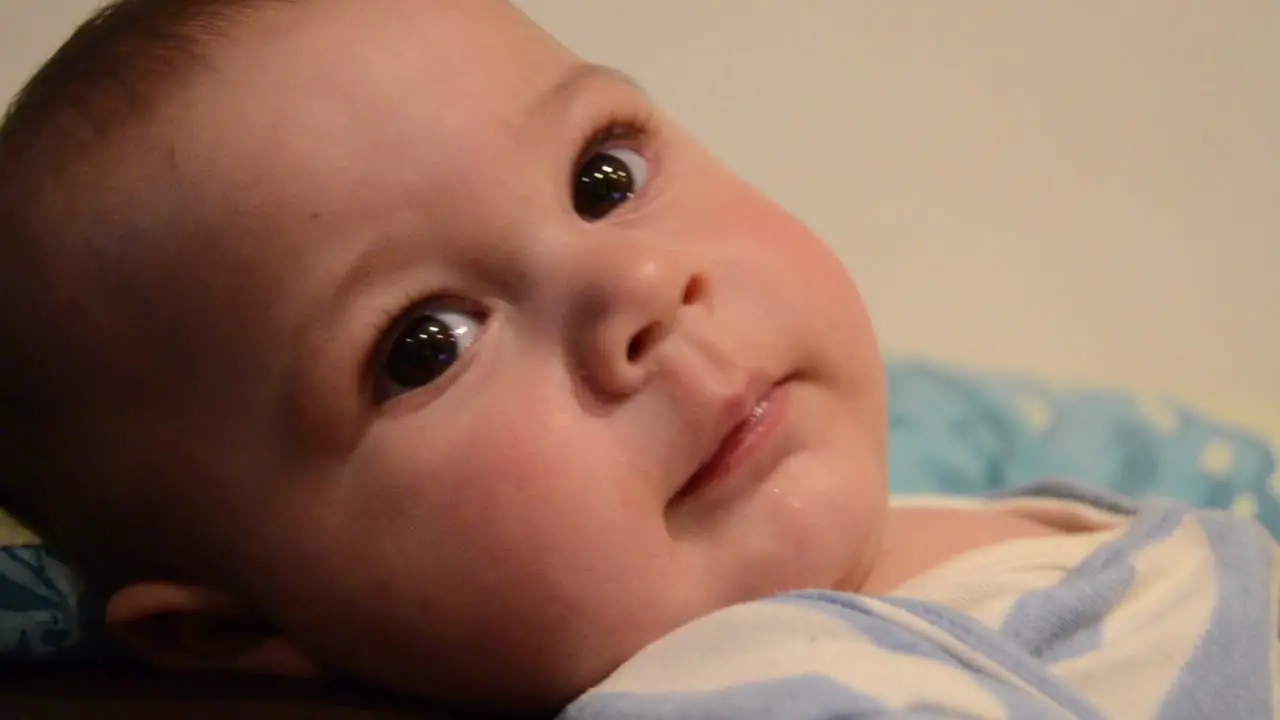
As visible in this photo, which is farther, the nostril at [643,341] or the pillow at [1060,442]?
the pillow at [1060,442]

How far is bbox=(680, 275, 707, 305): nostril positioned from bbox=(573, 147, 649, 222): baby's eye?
66 mm

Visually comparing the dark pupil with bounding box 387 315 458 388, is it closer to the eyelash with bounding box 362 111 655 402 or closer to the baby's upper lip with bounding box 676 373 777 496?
the eyelash with bounding box 362 111 655 402

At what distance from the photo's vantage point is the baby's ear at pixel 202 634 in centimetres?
66

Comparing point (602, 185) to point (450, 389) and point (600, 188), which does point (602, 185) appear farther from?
point (450, 389)

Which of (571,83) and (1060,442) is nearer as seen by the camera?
(571,83)

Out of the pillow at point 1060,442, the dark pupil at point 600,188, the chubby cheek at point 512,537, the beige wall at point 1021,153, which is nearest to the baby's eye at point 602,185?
the dark pupil at point 600,188

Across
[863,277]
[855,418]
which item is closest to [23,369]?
[855,418]

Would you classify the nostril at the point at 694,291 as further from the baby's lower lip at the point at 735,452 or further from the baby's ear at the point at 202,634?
the baby's ear at the point at 202,634

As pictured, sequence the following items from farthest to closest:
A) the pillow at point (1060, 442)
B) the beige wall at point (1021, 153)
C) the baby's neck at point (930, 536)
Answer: the beige wall at point (1021, 153) → the pillow at point (1060, 442) → the baby's neck at point (930, 536)

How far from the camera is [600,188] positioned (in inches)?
26.5

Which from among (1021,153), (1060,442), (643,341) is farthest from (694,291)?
(1021,153)

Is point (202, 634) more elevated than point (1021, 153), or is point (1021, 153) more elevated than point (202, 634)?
point (1021, 153)

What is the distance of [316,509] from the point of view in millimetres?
614

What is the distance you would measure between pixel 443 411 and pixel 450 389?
0.01m
